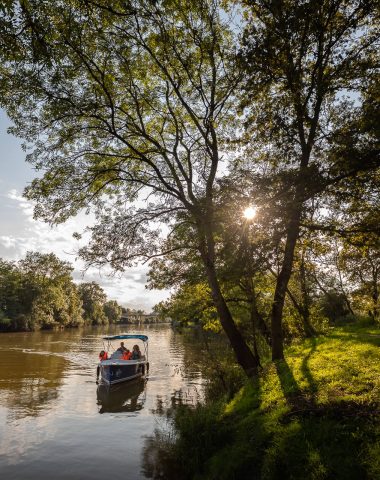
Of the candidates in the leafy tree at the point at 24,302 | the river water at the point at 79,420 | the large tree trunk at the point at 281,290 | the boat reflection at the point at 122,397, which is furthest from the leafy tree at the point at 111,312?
the large tree trunk at the point at 281,290

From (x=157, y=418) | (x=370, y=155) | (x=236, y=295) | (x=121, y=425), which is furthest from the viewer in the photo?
(x=236, y=295)

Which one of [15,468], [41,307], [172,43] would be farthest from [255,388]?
[41,307]

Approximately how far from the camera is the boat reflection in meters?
17.8

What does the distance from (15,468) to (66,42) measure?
12.4 m

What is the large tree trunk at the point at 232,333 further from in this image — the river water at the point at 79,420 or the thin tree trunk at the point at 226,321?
the river water at the point at 79,420

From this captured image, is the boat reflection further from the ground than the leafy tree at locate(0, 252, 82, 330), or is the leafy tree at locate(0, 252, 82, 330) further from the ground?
the leafy tree at locate(0, 252, 82, 330)

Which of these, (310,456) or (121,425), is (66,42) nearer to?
(310,456)

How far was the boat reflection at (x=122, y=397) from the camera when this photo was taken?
17.8 m

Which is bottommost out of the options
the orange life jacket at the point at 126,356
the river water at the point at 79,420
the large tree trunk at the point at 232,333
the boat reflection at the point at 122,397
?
the boat reflection at the point at 122,397

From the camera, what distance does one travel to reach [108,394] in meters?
20.5

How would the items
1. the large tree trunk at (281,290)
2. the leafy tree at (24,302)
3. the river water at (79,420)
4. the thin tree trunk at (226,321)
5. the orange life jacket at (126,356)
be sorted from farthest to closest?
the leafy tree at (24,302)
the orange life jacket at (126,356)
the thin tree trunk at (226,321)
the large tree trunk at (281,290)
the river water at (79,420)

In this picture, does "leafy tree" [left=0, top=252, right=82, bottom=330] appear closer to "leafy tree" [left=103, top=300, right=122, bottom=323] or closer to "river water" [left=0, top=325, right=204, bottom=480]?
"river water" [left=0, top=325, right=204, bottom=480]

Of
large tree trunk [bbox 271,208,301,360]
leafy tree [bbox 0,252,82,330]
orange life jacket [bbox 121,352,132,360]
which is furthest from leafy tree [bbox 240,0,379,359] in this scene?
leafy tree [bbox 0,252,82,330]

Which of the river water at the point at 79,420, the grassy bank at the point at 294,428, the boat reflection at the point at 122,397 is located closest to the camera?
the grassy bank at the point at 294,428
